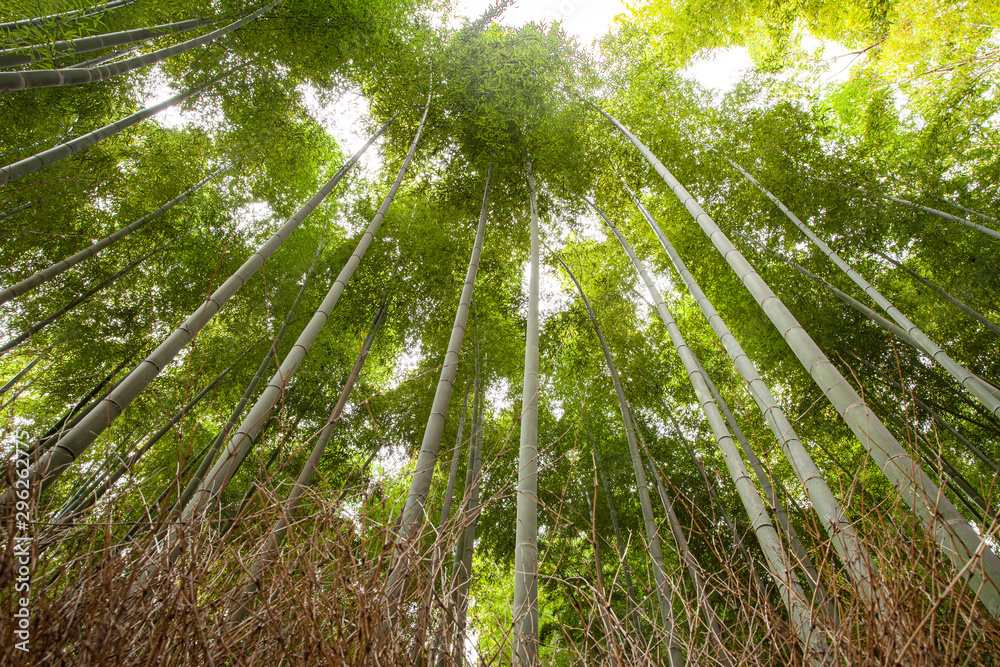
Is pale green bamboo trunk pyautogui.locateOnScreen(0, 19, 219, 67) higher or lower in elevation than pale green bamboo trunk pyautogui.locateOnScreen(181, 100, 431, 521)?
higher

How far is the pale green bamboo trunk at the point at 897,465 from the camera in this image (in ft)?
3.23

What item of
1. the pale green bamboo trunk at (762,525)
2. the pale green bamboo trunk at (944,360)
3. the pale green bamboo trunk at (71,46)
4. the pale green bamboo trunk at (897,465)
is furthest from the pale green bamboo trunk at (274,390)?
the pale green bamboo trunk at (944,360)

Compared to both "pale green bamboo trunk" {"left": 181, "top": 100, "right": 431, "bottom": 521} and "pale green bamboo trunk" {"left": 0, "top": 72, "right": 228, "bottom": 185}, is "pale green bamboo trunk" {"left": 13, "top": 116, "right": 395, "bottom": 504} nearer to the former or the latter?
"pale green bamboo trunk" {"left": 181, "top": 100, "right": 431, "bottom": 521}

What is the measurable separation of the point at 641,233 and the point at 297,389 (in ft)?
13.2

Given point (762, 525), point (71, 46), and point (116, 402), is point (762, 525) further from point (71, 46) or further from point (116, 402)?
point (71, 46)


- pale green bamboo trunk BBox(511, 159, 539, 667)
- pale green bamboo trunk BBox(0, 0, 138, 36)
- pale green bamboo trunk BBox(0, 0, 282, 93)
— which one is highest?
pale green bamboo trunk BBox(0, 0, 138, 36)

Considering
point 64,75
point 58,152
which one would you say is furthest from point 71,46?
point 58,152

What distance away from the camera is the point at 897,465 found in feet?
4.03

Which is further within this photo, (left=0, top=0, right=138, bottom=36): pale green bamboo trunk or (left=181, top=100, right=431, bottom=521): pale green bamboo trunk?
(left=0, top=0, right=138, bottom=36): pale green bamboo trunk

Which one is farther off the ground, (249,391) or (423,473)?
(423,473)

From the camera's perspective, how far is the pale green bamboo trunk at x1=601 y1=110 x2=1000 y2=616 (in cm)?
99

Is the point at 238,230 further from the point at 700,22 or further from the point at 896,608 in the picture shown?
the point at 896,608

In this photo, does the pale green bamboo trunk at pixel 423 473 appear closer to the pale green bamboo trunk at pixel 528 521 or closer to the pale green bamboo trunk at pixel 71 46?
the pale green bamboo trunk at pixel 528 521

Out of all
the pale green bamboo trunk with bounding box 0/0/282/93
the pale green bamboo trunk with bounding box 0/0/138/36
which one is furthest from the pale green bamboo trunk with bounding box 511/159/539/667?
the pale green bamboo trunk with bounding box 0/0/138/36
